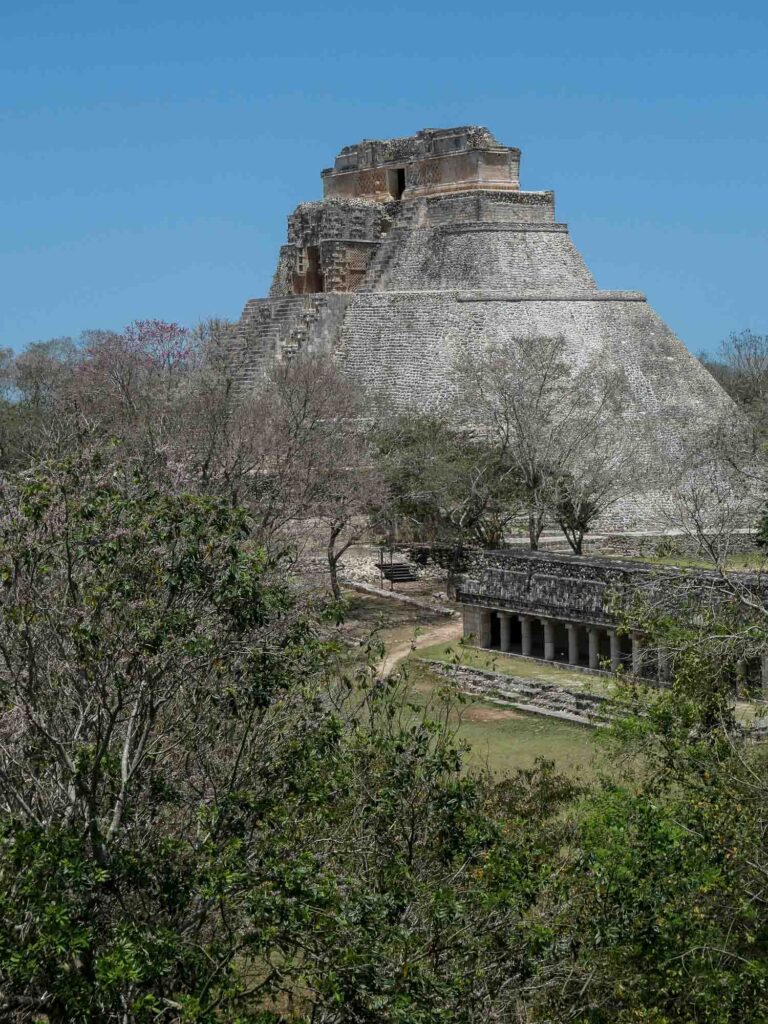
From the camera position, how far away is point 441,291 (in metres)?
37.9

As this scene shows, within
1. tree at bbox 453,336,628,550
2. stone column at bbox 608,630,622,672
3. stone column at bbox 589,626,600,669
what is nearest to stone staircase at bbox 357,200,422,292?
tree at bbox 453,336,628,550

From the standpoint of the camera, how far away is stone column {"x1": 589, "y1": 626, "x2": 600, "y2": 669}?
2053 cm

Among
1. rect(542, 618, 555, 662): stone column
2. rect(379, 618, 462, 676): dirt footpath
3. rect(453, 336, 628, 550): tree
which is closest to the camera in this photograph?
rect(542, 618, 555, 662): stone column

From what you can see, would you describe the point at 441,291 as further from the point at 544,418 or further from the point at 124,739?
the point at 124,739

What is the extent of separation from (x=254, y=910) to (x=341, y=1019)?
0.71 metres

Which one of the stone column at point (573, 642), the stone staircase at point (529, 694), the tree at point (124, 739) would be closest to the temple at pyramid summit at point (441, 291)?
the stone column at point (573, 642)

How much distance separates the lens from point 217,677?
9000mm

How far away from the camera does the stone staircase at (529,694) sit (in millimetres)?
18766

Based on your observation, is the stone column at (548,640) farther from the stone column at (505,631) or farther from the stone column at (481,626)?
the stone column at (481,626)

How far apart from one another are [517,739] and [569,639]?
3.65 meters

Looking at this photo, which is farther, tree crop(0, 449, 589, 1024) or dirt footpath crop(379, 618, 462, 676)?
dirt footpath crop(379, 618, 462, 676)

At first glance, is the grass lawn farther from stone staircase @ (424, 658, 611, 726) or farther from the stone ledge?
the stone ledge

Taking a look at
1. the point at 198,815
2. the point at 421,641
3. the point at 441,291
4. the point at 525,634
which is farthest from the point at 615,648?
the point at 441,291

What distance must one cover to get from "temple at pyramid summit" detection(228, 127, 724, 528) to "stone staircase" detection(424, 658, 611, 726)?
1313cm
